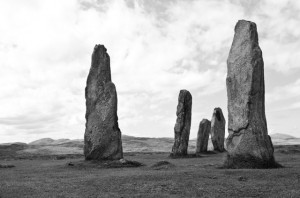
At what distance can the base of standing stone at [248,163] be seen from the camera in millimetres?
18609

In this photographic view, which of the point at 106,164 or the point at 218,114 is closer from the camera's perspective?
the point at 106,164

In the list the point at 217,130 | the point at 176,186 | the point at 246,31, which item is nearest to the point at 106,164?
the point at 176,186

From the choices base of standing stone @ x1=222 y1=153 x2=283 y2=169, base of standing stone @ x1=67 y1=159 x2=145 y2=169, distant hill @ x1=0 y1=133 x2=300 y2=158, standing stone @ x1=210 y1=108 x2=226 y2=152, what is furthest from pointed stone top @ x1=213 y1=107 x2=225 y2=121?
base of standing stone @ x1=222 y1=153 x2=283 y2=169

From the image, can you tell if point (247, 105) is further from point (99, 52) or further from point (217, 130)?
point (217, 130)

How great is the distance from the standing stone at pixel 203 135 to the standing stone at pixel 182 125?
24.9ft

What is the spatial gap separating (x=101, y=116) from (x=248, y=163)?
10.6 metres

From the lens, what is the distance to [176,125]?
115 ft

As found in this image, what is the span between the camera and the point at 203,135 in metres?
43.6

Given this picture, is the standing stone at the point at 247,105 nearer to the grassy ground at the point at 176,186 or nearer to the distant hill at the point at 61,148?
the grassy ground at the point at 176,186

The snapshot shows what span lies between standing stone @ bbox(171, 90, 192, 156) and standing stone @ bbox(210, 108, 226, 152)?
10926mm

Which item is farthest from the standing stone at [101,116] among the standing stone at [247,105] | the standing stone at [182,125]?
the standing stone at [182,125]

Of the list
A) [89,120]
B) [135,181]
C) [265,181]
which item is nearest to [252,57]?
[265,181]

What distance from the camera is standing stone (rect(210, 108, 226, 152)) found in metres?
45.6

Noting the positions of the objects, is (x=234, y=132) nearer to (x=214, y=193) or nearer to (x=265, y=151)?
(x=265, y=151)
